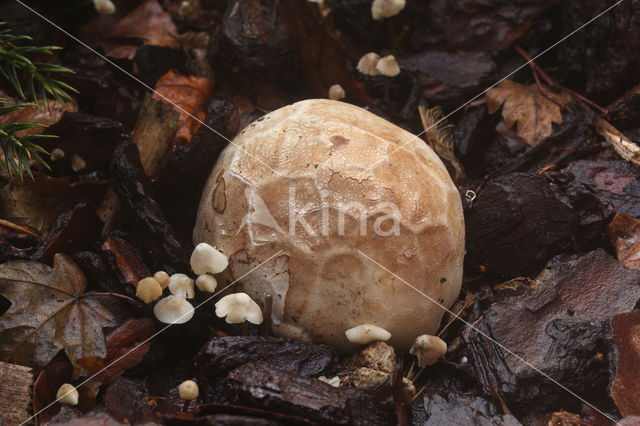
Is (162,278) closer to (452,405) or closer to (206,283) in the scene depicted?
(206,283)

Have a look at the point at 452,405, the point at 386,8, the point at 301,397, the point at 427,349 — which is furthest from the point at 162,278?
the point at 386,8

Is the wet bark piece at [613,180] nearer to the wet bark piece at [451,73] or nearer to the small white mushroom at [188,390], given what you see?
the wet bark piece at [451,73]

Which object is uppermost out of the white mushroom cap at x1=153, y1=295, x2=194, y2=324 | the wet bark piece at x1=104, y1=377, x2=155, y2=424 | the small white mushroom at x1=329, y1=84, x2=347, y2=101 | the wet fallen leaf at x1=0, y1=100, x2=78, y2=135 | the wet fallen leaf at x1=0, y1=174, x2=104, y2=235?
the wet fallen leaf at x1=0, y1=100, x2=78, y2=135

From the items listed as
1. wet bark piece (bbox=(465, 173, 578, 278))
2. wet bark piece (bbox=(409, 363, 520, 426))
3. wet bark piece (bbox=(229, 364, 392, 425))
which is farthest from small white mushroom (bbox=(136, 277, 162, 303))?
wet bark piece (bbox=(465, 173, 578, 278))

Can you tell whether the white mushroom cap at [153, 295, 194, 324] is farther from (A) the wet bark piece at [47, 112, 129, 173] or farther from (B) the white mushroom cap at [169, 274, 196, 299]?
(A) the wet bark piece at [47, 112, 129, 173]

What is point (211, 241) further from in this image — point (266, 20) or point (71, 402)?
point (266, 20)

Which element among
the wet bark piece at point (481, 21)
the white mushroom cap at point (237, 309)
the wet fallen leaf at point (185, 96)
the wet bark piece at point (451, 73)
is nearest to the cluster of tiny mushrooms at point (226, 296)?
the white mushroom cap at point (237, 309)

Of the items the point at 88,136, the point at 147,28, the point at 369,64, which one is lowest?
the point at 88,136
